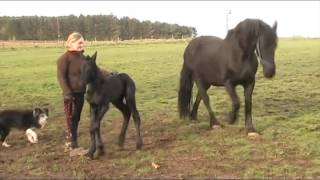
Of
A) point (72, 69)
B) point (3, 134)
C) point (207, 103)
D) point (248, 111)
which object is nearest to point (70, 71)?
point (72, 69)

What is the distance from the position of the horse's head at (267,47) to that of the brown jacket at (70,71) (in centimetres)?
326

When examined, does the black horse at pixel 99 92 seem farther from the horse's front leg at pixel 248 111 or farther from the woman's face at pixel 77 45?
the horse's front leg at pixel 248 111

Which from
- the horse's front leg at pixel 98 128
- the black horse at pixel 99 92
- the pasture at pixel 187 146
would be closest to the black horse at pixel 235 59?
the pasture at pixel 187 146

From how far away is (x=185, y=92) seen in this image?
39.1 ft

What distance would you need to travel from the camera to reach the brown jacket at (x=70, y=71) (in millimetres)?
9211

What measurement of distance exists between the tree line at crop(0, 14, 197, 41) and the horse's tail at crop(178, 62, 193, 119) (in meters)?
79.5

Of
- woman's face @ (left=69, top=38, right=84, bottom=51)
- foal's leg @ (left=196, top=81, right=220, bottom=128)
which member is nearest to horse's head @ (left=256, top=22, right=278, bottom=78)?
foal's leg @ (left=196, top=81, right=220, bottom=128)

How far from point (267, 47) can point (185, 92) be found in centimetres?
286

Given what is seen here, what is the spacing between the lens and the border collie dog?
34.0ft

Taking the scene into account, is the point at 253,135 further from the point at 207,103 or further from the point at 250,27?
the point at 250,27

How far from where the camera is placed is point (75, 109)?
31.4ft

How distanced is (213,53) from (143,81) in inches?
405

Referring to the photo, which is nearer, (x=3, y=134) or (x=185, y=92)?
(x=3, y=134)

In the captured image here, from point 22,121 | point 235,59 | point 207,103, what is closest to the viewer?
point 235,59
